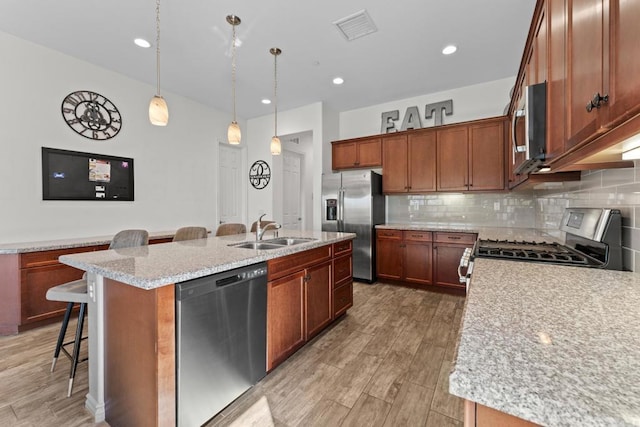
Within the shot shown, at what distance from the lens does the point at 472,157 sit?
12.6 feet

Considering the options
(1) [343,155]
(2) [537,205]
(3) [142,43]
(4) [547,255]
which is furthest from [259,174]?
(4) [547,255]

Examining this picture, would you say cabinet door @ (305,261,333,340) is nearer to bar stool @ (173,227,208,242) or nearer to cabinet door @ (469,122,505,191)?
bar stool @ (173,227,208,242)

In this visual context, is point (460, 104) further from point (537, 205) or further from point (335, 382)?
point (335, 382)

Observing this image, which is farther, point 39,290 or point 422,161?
point 422,161

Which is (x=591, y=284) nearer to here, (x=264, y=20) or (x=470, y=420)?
(x=470, y=420)

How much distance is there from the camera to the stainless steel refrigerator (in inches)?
167

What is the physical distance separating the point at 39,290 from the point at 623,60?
4.23m

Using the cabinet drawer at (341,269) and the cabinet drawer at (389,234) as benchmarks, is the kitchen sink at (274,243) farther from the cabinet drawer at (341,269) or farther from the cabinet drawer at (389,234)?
the cabinet drawer at (389,234)

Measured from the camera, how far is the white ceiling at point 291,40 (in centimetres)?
248

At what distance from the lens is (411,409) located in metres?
1.64

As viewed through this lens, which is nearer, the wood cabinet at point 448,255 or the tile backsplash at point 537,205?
the tile backsplash at point 537,205

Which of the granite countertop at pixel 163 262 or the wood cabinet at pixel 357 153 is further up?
the wood cabinet at pixel 357 153

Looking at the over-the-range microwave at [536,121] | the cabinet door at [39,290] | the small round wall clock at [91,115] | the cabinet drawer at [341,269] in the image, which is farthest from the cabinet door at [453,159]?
the cabinet door at [39,290]

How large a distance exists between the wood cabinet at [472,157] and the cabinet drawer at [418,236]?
74 centimetres
